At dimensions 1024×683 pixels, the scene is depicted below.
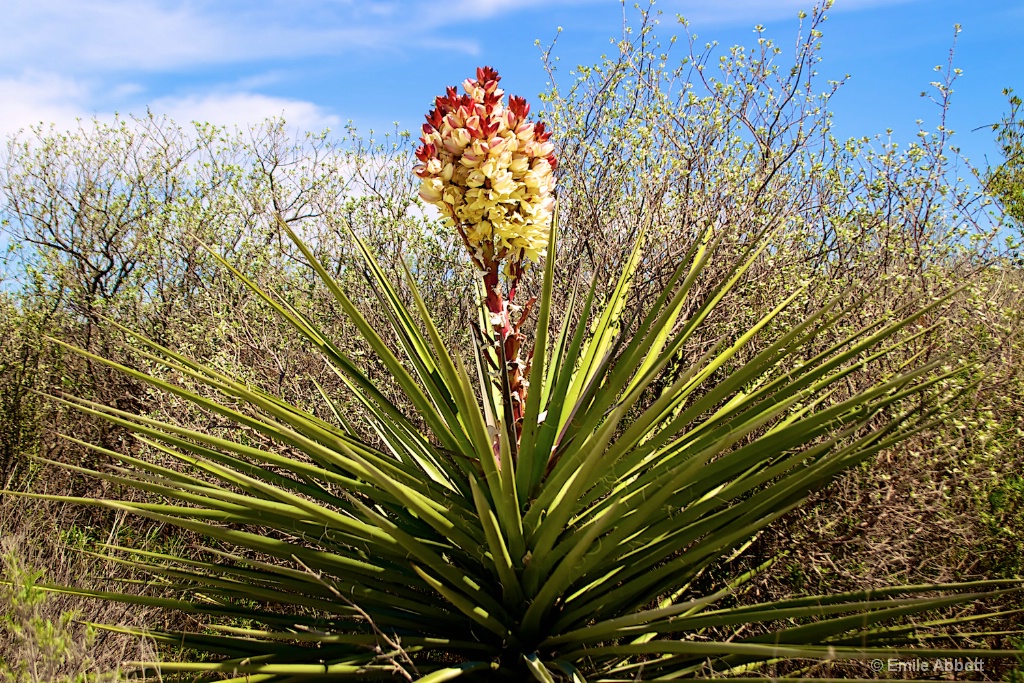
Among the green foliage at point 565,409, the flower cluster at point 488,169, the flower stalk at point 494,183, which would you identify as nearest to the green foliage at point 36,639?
the green foliage at point 565,409

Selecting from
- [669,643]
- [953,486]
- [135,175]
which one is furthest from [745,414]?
[135,175]

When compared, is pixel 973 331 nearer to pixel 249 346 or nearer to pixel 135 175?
pixel 249 346

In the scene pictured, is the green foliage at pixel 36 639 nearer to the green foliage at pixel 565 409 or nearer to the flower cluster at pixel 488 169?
the green foliage at pixel 565 409

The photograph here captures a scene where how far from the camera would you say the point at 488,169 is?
2.54 metres

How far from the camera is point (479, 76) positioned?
2680 mm

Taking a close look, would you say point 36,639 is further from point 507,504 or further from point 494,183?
point 494,183

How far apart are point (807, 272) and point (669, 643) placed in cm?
382

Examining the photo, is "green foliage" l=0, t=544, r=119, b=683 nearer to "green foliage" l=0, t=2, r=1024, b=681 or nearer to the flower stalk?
"green foliage" l=0, t=2, r=1024, b=681

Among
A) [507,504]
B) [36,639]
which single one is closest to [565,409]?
[507,504]

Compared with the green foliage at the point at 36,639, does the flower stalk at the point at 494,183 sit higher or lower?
higher

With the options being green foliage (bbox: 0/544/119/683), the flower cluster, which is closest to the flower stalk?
the flower cluster

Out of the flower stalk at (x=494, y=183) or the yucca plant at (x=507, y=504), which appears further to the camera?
the flower stalk at (x=494, y=183)

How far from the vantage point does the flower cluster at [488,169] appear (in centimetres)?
254

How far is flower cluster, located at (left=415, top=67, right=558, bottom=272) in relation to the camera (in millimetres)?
2545
